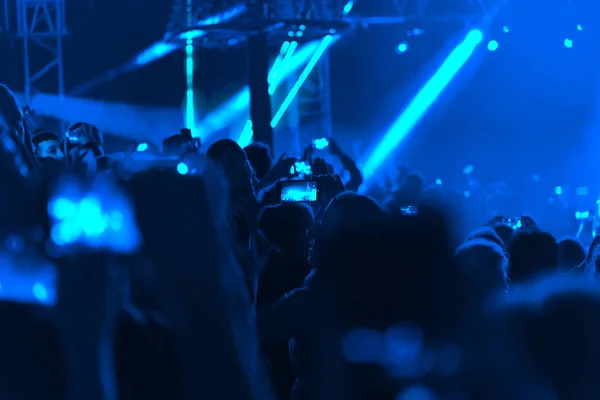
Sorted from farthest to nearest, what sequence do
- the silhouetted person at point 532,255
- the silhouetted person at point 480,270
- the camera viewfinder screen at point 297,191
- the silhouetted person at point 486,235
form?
the camera viewfinder screen at point 297,191 → the silhouetted person at point 532,255 → the silhouetted person at point 486,235 → the silhouetted person at point 480,270

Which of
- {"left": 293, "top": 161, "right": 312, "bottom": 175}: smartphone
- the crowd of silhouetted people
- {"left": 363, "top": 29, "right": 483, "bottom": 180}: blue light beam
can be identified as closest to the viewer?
the crowd of silhouetted people

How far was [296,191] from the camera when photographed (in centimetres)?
392

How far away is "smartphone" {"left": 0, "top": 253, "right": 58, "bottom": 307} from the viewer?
4.63 ft

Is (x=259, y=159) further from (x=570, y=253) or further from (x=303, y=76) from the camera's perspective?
(x=303, y=76)

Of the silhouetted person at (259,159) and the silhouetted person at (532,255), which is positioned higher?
the silhouetted person at (259,159)

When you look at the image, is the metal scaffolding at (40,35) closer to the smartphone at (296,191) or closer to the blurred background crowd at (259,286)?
the blurred background crowd at (259,286)

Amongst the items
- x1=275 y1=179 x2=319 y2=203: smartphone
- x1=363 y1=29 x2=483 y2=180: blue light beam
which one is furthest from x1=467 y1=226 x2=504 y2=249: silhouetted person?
x1=363 y1=29 x2=483 y2=180: blue light beam

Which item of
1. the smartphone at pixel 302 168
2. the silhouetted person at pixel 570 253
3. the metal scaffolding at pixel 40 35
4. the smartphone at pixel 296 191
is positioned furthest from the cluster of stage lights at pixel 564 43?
the silhouetted person at pixel 570 253

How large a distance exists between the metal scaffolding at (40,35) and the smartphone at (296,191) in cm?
659

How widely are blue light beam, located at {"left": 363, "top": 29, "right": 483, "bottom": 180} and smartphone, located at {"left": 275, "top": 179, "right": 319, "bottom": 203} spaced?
9840 millimetres

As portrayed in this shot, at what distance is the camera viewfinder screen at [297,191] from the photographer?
389 cm

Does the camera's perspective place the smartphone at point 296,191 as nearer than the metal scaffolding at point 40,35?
Yes

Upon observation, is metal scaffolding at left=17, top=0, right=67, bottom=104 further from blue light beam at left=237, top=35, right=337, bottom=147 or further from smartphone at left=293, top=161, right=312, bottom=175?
smartphone at left=293, top=161, right=312, bottom=175

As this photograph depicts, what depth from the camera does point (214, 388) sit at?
50.3 inches
